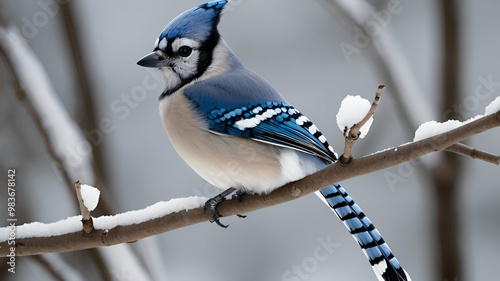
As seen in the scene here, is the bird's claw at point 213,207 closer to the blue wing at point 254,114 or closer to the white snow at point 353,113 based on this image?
the blue wing at point 254,114

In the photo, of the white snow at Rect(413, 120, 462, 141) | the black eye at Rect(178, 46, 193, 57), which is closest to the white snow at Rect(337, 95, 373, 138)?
the white snow at Rect(413, 120, 462, 141)

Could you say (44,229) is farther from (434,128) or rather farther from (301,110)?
(301,110)

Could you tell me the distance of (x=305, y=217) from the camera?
12.0ft

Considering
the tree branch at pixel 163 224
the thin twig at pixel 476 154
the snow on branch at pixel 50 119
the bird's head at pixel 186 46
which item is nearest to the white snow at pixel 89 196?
the tree branch at pixel 163 224

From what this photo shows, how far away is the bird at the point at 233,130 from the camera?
195 cm

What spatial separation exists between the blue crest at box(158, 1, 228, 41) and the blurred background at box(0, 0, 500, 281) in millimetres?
514

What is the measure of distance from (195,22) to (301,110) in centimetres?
169

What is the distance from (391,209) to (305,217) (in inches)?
21.5

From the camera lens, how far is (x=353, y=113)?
144 centimetres

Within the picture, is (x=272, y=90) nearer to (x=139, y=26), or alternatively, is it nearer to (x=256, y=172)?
(x=256, y=172)

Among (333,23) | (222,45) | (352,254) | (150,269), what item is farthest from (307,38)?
(150,269)

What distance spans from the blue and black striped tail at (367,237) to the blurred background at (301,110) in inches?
26.4

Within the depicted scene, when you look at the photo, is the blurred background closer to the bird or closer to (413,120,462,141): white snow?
the bird

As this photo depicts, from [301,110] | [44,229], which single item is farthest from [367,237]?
[301,110]
